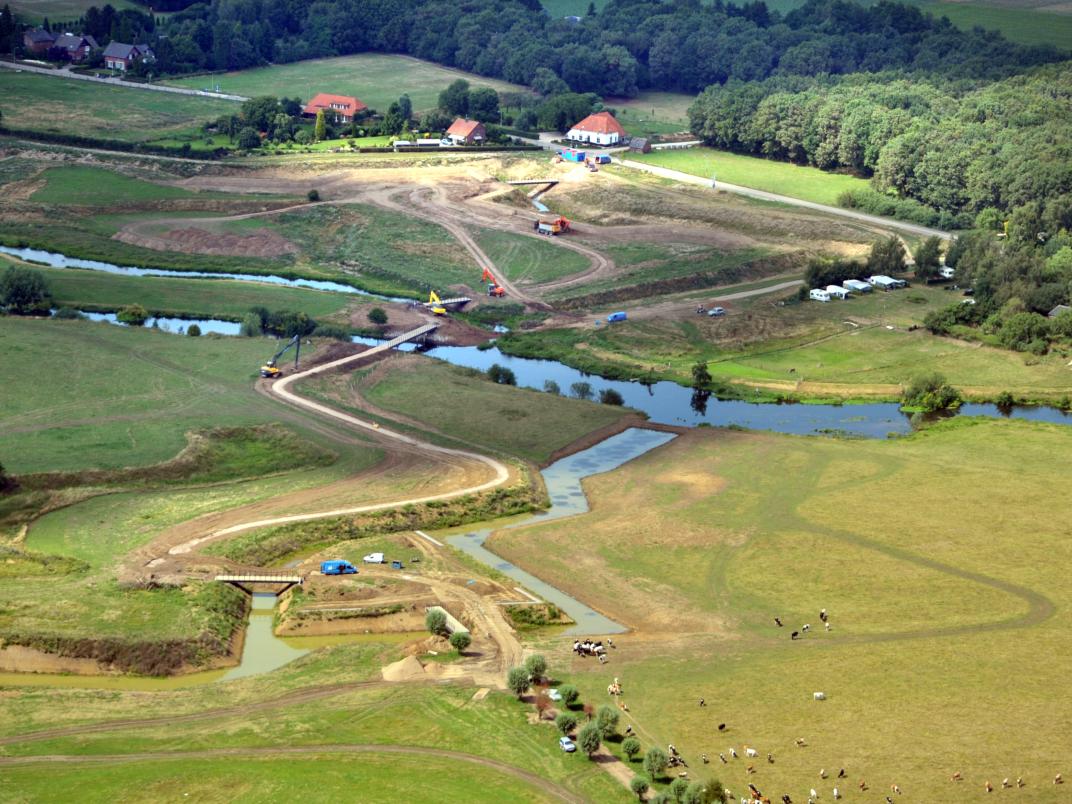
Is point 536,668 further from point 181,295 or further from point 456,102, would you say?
point 456,102

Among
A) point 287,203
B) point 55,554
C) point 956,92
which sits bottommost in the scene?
point 55,554

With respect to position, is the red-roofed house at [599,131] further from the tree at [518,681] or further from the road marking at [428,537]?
the tree at [518,681]

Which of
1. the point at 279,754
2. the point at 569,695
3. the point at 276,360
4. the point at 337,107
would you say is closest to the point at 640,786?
the point at 569,695

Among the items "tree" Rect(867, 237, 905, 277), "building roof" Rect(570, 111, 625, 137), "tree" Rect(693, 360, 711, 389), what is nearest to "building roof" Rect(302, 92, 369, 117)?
"building roof" Rect(570, 111, 625, 137)

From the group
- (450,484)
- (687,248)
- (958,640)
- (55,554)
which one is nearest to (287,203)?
(687,248)

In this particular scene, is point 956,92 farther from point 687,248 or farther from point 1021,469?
point 1021,469

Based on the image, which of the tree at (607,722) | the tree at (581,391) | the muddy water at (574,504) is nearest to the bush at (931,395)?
the muddy water at (574,504)
